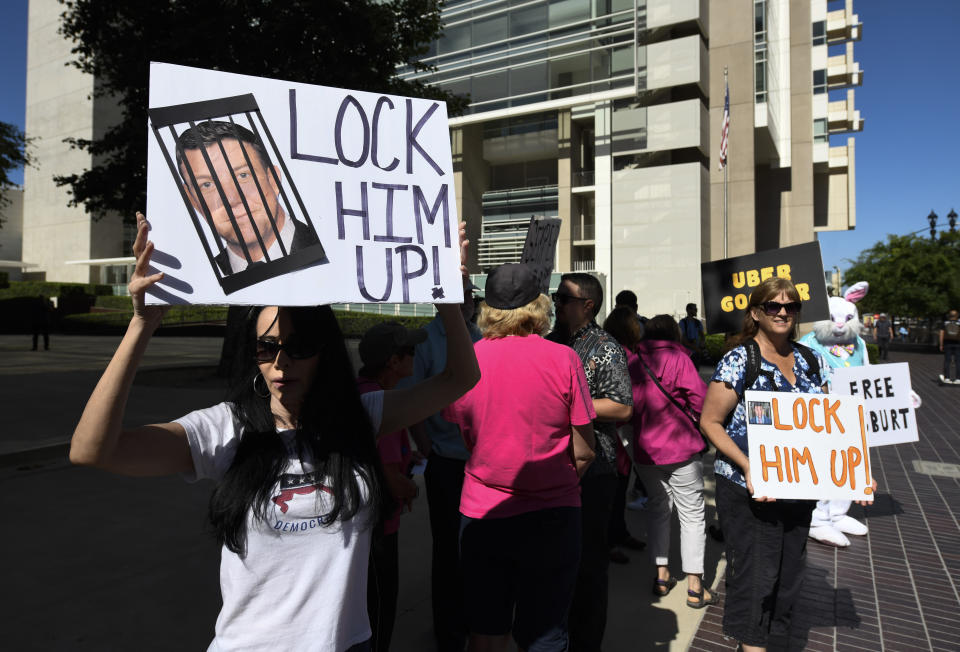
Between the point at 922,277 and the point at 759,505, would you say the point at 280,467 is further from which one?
the point at 922,277

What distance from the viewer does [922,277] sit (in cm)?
3316

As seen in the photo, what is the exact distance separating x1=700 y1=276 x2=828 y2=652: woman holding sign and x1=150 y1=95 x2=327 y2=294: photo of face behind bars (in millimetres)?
2186

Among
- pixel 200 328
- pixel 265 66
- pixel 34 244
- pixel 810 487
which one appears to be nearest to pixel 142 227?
pixel 810 487

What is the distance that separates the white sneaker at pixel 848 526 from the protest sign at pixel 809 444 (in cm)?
285

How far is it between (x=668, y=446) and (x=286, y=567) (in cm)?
311

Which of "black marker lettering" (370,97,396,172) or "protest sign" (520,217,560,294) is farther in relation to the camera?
"protest sign" (520,217,560,294)

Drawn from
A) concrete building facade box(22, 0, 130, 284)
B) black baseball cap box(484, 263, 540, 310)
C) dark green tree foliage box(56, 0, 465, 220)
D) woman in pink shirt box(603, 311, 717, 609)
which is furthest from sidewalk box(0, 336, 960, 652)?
concrete building facade box(22, 0, 130, 284)

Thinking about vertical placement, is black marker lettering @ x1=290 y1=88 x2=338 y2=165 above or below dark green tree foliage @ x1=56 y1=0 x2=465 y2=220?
below

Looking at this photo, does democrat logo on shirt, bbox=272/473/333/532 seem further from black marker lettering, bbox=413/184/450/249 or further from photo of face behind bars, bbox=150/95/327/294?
black marker lettering, bbox=413/184/450/249

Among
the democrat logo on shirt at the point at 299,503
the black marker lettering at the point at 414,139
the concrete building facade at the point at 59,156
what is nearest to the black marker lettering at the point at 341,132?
the black marker lettering at the point at 414,139

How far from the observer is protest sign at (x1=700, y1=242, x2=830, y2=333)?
4086 millimetres

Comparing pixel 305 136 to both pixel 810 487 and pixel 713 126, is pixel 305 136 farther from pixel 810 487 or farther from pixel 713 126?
pixel 713 126

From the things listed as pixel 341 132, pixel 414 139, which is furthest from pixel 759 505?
pixel 341 132

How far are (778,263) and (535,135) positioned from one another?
108ft
